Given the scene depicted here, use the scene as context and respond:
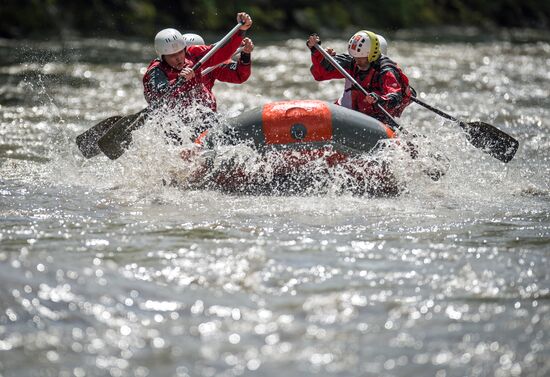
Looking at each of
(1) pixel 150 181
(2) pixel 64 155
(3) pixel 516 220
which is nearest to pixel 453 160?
(3) pixel 516 220

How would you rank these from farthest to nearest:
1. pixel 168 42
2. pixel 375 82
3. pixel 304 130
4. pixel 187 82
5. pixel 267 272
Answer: pixel 375 82 < pixel 187 82 < pixel 168 42 < pixel 304 130 < pixel 267 272

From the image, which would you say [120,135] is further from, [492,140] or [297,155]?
[492,140]

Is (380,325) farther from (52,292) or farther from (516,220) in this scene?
(516,220)

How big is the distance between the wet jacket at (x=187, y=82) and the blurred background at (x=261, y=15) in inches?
636

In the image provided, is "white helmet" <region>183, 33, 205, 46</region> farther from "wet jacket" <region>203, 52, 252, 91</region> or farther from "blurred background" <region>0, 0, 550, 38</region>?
"blurred background" <region>0, 0, 550, 38</region>

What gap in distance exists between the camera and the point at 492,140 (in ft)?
33.8

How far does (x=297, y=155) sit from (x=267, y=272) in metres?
2.89

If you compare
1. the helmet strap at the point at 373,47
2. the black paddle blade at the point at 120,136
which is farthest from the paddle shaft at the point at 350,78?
the black paddle blade at the point at 120,136

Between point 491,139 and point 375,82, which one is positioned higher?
point 375,82

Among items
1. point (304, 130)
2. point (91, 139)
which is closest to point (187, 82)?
point (91, 139)

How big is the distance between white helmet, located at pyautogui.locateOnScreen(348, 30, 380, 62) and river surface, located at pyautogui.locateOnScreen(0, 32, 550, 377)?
0.96 meters

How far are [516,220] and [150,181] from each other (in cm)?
346

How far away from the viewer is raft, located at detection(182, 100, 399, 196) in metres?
9.01

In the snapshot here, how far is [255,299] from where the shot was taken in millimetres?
5828
